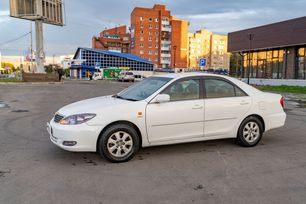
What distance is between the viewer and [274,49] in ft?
111

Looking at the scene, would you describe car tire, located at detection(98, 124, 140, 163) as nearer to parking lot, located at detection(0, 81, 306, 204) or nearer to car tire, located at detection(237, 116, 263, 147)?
parking lot, located at detection(0, 81, 306, 204)

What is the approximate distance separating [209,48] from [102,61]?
64.9m

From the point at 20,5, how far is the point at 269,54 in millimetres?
40019

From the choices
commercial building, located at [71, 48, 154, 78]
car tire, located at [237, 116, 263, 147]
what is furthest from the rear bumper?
commercial building, located at [71, 48, 154, 78]

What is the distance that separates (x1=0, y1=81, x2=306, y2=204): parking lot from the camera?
12.0 ft

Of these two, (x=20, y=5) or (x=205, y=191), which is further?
(x=20, y=5)

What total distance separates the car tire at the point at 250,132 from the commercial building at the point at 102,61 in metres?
76.0

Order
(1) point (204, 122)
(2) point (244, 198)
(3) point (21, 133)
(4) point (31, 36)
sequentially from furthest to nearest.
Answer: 1. (4) point (31, 36)
2. (3) point (21, 133)
3. (1) point (204, 122)
4. (2) point (244, 198)

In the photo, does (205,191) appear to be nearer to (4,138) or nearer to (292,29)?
(4,138)

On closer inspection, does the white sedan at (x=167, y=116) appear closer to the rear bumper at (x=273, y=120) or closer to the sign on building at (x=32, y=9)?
the rear bumper at (x=273, y=120)

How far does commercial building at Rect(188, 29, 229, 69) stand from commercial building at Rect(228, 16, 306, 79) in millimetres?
87463

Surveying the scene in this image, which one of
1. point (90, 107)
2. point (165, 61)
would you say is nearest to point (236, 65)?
point (165, 61)

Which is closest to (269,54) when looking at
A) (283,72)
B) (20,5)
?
(283,72)

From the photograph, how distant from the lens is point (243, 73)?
39.4 m
